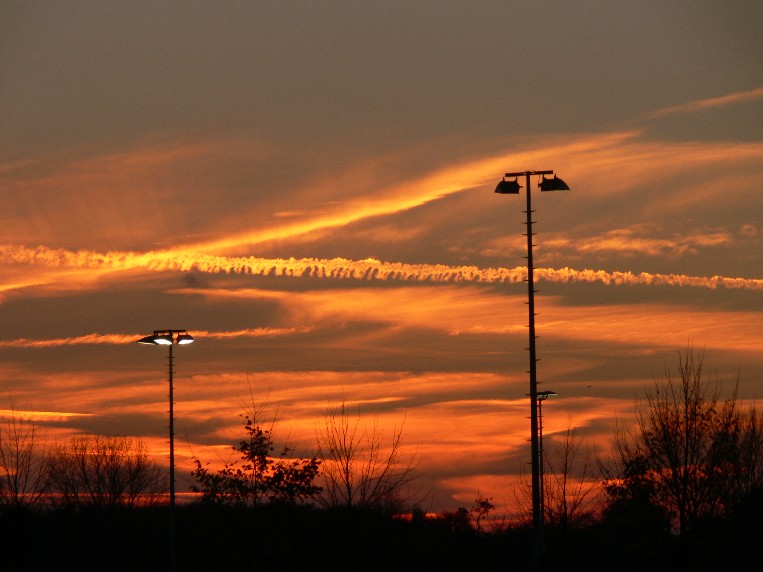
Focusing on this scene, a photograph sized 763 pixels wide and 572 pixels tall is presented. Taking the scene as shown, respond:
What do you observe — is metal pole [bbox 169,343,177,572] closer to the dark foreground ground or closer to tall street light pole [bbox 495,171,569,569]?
the dark foreground ground

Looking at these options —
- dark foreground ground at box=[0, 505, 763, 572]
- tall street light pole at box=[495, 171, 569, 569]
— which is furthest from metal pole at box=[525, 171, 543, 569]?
dark foreground ground at box=[0, 505, 763, 572]

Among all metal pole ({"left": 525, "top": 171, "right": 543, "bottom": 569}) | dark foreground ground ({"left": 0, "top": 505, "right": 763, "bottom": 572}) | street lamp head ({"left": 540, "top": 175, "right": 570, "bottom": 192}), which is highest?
street lamp head ({"left": 540, "top": 175, "right": 570, "bottom": 192})

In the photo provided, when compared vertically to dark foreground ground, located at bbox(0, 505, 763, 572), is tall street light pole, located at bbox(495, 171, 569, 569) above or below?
above

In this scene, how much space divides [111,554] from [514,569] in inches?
985

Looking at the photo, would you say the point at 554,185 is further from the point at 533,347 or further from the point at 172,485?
the point at 172,485

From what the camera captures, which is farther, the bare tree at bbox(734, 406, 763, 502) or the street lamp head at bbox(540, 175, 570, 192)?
the bare tree at bbox(734, 406, 763, 502)

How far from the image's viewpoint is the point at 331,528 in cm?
4856

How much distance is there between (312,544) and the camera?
57562 millimetres

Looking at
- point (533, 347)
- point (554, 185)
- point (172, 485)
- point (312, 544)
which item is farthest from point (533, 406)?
point (312, 544)

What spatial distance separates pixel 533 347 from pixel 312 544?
26634 mm

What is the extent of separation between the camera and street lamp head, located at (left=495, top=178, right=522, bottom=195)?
3422cm

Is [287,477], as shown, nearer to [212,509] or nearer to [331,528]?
[212,509]

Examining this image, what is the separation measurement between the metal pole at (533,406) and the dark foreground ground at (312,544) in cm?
803

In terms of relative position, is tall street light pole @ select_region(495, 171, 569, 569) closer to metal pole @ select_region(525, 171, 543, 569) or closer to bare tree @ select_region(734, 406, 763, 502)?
metal pole @ select_region(525, 171, 543, 569)
